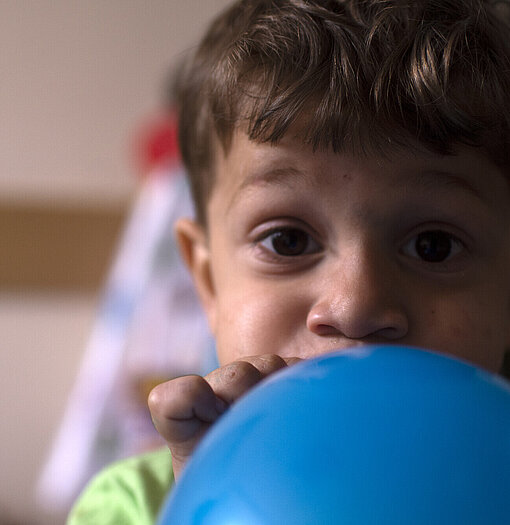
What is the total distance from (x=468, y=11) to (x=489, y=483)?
1.80ft

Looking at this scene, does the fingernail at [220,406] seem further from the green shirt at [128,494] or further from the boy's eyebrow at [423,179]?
the green shirt at [128,494]

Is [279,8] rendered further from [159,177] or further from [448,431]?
[159,177]

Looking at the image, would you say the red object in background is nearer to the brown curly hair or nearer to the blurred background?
the blurred background

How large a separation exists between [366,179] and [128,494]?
498mm

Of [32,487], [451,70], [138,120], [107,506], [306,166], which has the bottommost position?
[32,487]

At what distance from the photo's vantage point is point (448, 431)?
1.32ft

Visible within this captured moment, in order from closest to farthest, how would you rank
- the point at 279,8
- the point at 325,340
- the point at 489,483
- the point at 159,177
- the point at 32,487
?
the point at 489,483, the point at 325,340, the point at 279,8, the point at 159,177, the point at 32,487

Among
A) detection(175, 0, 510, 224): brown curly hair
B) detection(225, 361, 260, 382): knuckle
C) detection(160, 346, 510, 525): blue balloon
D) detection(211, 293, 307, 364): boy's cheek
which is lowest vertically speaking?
detection(160, 346, 510, 525): blue balloon

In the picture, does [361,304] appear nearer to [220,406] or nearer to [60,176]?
[220,406]

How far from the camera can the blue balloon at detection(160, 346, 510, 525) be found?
1.24ft

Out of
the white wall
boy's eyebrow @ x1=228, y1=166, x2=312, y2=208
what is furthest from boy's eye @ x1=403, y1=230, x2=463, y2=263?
the white wall

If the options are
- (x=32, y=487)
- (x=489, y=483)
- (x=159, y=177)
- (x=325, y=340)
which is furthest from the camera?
(x=32, y=487)

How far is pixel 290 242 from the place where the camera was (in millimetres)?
759

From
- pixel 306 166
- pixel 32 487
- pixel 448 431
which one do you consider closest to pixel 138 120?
pixel 32 487
